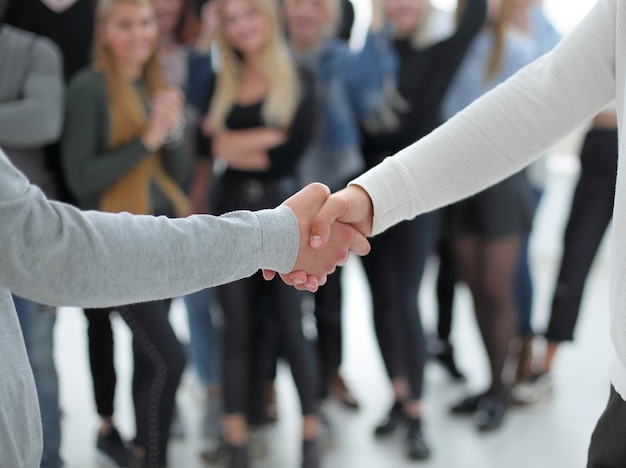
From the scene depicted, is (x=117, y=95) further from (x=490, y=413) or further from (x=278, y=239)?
(x=490, y=413)

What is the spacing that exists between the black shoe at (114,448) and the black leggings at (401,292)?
0.97 meters

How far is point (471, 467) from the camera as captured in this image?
2.71 m

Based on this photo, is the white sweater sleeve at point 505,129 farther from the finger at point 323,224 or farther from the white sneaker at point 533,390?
the white sneaker at point 533,390

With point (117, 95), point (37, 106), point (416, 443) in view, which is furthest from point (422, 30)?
point (416, 443)

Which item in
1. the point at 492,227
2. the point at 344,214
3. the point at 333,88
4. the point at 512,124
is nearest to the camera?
the point at 512,124

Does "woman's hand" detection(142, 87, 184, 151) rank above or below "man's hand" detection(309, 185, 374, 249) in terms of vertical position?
below

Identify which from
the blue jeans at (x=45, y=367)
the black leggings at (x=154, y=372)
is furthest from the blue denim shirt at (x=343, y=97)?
the blue jeans at (x=45, y=367)

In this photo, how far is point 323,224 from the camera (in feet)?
4.79

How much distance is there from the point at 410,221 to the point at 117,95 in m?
1.07

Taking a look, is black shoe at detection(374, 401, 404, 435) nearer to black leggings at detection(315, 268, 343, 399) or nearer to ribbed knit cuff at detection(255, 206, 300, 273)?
black leggings at detection(315, 268, 343, 399)

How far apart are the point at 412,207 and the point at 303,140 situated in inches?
46.0

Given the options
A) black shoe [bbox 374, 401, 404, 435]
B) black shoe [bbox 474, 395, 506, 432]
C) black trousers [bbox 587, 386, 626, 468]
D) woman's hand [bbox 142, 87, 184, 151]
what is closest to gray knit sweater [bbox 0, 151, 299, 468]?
black trousers [bbox 587, 386, 626, 468]

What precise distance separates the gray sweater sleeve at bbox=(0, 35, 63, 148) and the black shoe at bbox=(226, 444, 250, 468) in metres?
1.15

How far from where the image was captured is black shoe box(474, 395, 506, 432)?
299cm
